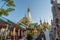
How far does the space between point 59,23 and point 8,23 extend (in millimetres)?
6822

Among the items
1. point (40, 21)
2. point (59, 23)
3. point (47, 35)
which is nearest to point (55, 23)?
point (59, 23)

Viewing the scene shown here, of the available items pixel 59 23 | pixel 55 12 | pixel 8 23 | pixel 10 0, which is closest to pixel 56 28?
pixel 59 23

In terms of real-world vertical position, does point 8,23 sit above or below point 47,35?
above

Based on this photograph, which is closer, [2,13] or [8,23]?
[2,13]

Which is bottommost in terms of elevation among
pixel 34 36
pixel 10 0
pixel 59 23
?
pixel 34 36

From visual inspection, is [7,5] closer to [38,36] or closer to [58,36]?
[58,36]

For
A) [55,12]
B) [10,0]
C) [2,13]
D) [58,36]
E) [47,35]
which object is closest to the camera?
[2,13]

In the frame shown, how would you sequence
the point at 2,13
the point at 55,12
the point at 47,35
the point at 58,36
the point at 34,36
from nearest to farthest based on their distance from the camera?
the point at 2,13
the point at 58,36
the point at 55,12
the point at 47,35
the point at 34,36

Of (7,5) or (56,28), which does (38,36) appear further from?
(7,5)

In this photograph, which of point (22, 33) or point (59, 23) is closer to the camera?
point (59, 23)

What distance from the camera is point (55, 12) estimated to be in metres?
23.0

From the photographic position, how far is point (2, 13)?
10938mm

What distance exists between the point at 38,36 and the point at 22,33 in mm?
3081

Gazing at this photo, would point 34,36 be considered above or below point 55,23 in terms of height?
below
